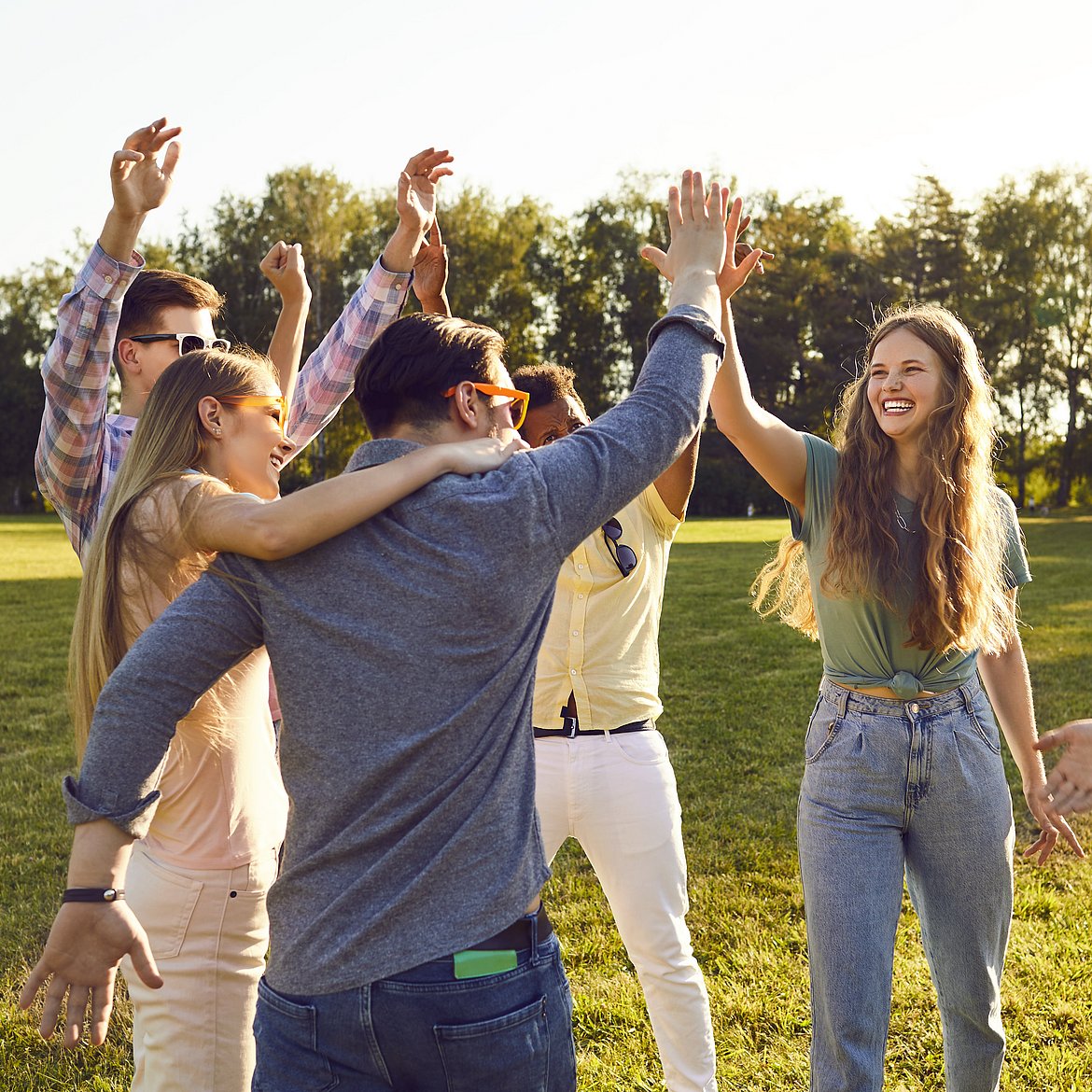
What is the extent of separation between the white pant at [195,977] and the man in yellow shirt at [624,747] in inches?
41.3

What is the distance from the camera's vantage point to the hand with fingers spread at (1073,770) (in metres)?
2.93

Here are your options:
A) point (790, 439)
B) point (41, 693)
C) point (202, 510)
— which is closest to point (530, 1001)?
point (202, 510)

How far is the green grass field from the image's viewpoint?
Result: 13.3 feet

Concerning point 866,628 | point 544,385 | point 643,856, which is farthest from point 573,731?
point 544,385

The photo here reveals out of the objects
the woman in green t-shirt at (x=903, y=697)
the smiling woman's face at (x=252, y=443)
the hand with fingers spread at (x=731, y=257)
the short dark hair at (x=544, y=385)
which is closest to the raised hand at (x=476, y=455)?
the hand with fingers spread at (x=731, y=257)

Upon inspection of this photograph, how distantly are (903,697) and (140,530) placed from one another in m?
2.01

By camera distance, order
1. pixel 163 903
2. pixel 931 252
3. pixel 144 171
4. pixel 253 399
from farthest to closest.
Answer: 1. pixel 931 252
2. pixel 144 171
3. pixel 253 399
4. pixel 163 903

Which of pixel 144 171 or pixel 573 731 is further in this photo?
pixel 573 731

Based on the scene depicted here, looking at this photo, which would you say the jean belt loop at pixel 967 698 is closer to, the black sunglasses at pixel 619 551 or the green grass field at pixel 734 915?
the black sunglasses at pixel 619 551

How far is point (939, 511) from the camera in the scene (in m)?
3.17

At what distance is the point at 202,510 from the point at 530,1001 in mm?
1019

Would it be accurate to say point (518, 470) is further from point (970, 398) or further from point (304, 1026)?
point (970, 398)

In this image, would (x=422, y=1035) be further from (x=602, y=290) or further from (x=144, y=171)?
(x=602, y=290)

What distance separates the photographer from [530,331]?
49.7m
